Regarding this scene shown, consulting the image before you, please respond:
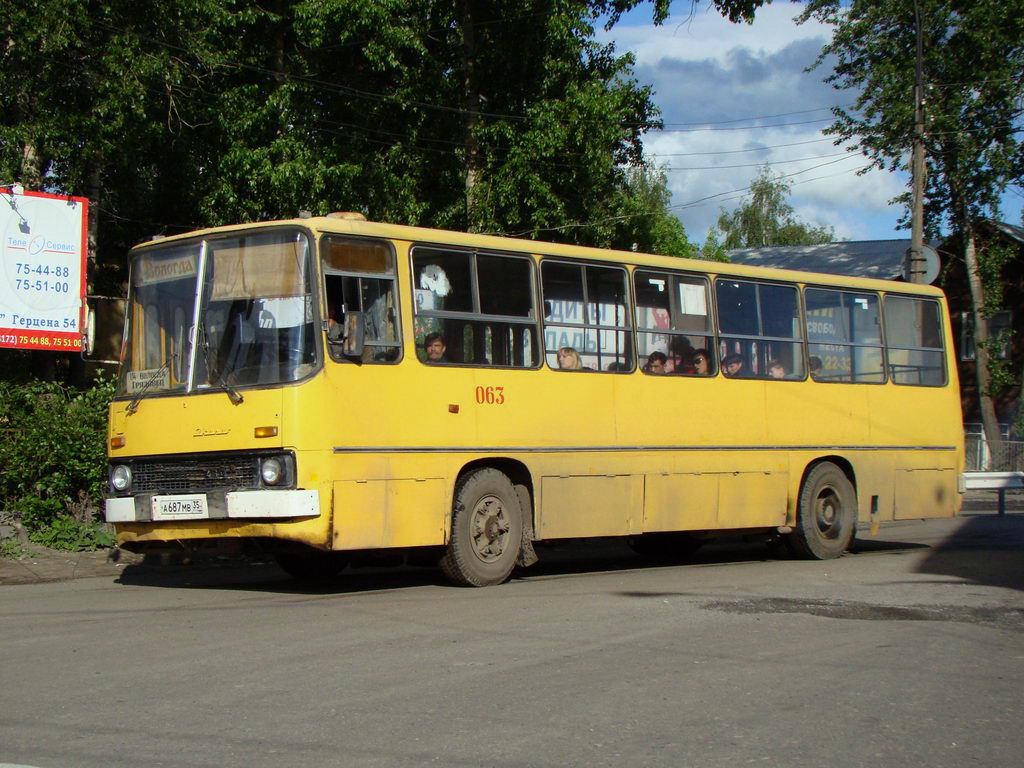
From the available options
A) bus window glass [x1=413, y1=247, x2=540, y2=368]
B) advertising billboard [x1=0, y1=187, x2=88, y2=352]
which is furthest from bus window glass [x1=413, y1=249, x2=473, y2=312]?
advertising billboard [x1=0, y1=187, x2=88, y2=352]

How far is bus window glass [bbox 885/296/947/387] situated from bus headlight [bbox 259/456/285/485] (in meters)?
8.77

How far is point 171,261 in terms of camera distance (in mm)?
11078

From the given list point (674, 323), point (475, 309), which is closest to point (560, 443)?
point (475, 309)

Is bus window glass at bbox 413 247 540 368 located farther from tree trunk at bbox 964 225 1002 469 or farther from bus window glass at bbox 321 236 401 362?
tree trunk at bbox 964 225 1002 469

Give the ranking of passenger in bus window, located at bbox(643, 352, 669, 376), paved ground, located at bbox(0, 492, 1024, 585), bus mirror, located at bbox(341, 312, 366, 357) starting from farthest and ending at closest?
passenger in bus window, located at bbox(643, 352, 669, 376) → paved ground, located at bbox(0, 492, 1024, 585) → bus mirror, located at bbox(341, 312, 366, 357)

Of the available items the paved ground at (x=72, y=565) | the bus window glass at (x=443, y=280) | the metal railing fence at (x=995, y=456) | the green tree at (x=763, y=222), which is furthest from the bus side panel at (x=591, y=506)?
the green tree at (x=763, y=222)

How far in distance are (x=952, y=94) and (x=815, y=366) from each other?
27.3 meters

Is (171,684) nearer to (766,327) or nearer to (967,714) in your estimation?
(967,714)

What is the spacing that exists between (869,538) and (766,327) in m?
6.31

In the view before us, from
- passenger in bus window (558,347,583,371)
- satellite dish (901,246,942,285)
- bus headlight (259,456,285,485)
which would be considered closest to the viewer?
bus headlight (259,456,285,485)

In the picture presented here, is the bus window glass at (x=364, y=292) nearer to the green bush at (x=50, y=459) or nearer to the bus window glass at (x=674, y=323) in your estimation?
the bus window glass at (x=674, y=323)

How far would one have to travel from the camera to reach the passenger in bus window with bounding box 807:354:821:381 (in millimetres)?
14969

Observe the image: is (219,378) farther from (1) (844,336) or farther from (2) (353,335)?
(1) (844,336)

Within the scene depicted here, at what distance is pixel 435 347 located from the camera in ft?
36.3
